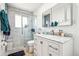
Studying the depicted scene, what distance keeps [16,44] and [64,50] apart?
982mm

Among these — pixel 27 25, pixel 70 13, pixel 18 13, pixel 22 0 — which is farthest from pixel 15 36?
pixel 70 13

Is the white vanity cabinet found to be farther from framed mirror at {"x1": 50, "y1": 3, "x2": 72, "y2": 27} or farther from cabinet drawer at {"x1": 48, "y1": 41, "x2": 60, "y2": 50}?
framed mirror at {"x1": 50, "y1": 3, "x2": 72, "y2": 27}

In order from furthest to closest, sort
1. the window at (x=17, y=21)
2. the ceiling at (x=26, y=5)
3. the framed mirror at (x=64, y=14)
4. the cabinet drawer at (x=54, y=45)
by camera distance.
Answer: the window at (x=17, y=21), the ceiling at (x=26, y=5), the framed mirror at (x=64, y=14), the cabinet drawer at (x=54, y=45)

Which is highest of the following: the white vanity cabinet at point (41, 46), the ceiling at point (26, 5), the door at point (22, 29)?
the ceiling at point (26, 5)

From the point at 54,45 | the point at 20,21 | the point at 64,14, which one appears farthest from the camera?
the point at 20,21

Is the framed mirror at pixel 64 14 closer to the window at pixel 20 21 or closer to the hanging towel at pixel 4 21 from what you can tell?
the window at pixel 20 21

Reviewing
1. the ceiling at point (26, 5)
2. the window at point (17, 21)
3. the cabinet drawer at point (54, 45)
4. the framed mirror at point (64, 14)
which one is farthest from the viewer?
the window at point (17, 21)

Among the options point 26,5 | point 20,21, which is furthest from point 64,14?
point 20,21

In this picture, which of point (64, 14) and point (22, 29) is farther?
point (22, 29)

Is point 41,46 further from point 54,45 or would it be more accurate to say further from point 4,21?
point 4,21

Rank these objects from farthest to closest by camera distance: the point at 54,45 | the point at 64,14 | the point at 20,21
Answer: the point at 20,21 < the point at 64,14 < the point at 54,45

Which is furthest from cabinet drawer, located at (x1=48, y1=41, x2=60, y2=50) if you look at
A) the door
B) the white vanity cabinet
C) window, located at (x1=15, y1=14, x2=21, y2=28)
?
window, located at (x1=15, y1=14, x2=21, y2=28)

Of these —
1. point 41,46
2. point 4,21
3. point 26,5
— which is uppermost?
point 26,5

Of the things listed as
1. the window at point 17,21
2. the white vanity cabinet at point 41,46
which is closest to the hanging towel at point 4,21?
the window at point 17,21
